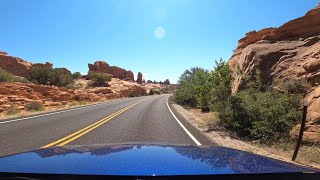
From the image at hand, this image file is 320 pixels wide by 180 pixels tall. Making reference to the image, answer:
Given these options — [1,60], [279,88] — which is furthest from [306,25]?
[1,60]

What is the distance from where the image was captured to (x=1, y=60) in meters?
93.9

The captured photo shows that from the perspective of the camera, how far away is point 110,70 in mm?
160125

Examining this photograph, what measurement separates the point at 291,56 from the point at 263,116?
9.61 m

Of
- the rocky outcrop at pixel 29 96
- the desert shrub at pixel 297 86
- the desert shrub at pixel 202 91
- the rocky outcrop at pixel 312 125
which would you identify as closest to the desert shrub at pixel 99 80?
the rocky outcrop at pixel 29 96

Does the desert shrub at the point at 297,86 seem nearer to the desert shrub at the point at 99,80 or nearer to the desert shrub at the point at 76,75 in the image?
the desert shrub at the point at 99,80

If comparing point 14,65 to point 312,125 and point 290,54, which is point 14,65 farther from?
point 312,125

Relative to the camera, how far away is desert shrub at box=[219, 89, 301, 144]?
13766 millimetres

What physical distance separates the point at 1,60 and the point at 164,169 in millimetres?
99831

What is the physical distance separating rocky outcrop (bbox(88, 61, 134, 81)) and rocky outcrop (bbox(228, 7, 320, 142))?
12217 centimetres

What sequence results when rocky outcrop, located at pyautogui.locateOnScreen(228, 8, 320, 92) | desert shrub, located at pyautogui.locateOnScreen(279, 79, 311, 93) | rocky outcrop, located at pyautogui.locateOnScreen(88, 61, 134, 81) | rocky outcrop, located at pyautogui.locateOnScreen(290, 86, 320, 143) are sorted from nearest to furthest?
rocky outcrop, located at pyautogui.locateOnScreen(290, 86, 320, 143), desert shrub, located at pyautogui.locateOnScreen(279, 79, 311, 93), rocky outcrop, located at pyautogui.locateOnScreen(228, 8, 320, 92), rocky outcrop, located at pyautogui.locateOnScreen(88, 61, 134, 81)

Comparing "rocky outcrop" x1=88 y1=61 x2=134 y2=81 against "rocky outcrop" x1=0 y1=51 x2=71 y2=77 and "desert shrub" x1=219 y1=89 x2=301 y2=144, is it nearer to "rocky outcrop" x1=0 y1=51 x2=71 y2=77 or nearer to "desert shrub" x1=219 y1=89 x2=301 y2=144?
"rocky outcrop" x1=0 y1=51 x2=71 y2=77

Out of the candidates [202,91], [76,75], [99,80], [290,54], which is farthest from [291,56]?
[76,75]

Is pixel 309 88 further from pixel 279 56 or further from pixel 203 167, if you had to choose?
pixel 203 167

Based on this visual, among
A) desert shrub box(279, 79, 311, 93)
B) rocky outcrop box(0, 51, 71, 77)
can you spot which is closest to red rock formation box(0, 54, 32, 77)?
rocky outcrop box(0, 51, 71, 77)
